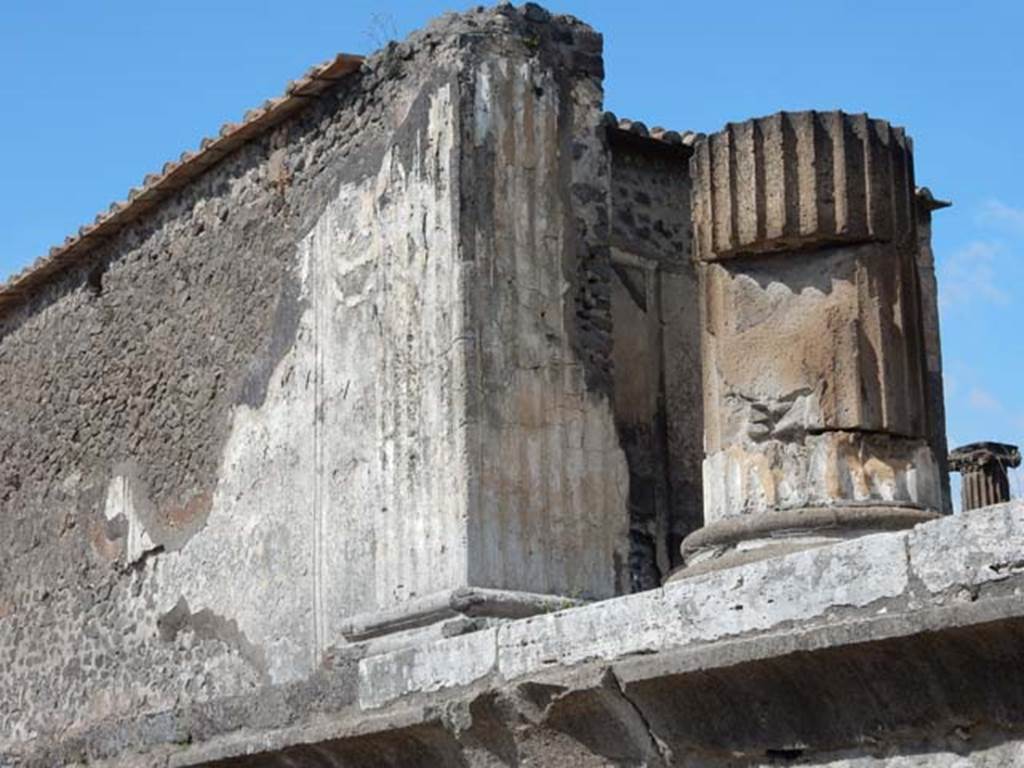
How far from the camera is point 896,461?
5.94 metres

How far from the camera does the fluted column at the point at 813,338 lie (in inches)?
232

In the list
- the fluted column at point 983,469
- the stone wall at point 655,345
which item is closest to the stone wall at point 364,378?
the stone wall at point 655,345

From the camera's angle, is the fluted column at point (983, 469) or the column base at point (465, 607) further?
the fluted column at point (983, 469)

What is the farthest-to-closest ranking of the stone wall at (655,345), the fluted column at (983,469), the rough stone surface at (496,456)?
the fluted column at (983,469) → the stone wall at (655,345) → the rough stone surface at (496,456)

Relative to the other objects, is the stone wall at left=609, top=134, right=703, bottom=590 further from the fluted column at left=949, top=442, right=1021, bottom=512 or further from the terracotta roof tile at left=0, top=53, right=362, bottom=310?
the fluted column at left=949, top=442, right=1021, bottom=512

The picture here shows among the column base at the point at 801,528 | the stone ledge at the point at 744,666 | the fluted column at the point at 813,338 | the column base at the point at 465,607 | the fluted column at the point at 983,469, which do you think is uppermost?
the fluted column at the point at 983,469

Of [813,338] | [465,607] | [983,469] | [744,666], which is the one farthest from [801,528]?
[983,469]

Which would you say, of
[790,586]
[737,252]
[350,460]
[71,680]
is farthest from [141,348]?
[790,586]

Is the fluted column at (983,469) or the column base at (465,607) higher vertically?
the fluted column at (983,469)

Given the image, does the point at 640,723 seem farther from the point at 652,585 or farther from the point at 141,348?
the point at 141,348

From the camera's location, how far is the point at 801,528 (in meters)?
5.80

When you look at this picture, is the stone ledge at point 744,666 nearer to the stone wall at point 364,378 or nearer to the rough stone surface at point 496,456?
the rough stone surface at point 496,456

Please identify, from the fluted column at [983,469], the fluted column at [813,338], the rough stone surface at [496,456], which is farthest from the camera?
the fluted column at [983,469]

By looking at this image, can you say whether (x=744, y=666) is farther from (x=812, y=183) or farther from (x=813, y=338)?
(x=812, y=183)
